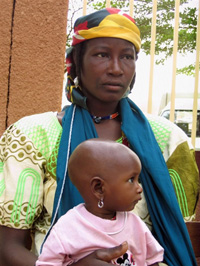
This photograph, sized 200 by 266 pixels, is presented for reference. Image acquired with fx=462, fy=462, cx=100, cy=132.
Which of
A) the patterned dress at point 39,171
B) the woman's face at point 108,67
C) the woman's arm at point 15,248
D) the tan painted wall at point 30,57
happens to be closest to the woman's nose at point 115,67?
the woman's face at point 108,67

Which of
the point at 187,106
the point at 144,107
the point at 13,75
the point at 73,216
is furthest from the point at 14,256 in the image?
the point at 187,106

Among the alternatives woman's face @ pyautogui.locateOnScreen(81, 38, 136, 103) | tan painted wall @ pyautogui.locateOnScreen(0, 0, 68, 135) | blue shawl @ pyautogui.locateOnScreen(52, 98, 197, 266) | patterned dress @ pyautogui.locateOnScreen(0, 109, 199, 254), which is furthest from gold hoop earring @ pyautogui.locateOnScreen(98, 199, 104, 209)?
tan painted wall @ pyautogui.locateOnScreen(0, 0, 68, 135)

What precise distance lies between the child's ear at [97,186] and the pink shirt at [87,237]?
99mm

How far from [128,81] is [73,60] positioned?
43 centimetres

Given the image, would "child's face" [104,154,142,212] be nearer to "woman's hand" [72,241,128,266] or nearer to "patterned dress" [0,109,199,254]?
"woman's hand" [72,241,128,266]

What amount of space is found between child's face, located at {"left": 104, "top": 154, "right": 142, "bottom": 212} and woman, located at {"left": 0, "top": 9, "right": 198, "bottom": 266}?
1.74 feet

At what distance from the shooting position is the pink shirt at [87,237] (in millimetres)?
1823

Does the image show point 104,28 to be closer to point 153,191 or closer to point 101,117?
point 101,117

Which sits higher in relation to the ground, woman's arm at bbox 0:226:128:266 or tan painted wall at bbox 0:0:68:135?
tan painted wall at bbox 0:0:68:135

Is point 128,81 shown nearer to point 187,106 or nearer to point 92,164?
point 92,164

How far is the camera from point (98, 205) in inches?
73.0

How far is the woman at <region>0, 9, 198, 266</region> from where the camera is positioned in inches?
93.7

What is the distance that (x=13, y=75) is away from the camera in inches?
141

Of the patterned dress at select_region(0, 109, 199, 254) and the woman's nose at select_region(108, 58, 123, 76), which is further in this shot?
the woman's nose at select_region(108, 58, 123, 76)
